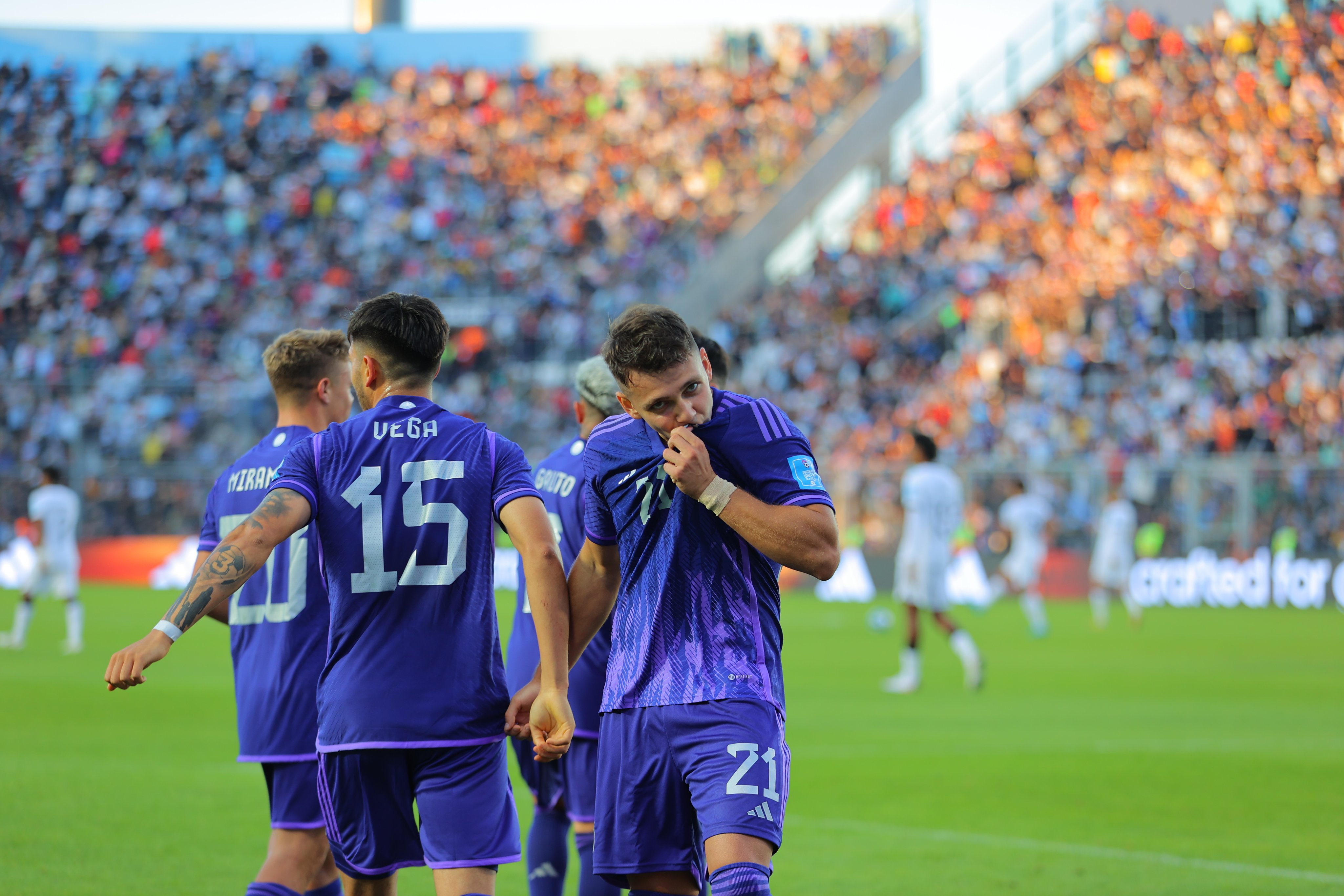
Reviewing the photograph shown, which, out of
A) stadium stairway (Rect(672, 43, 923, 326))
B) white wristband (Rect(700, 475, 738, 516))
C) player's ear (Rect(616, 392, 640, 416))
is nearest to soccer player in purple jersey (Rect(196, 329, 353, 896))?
player's ear (Rect(616, 392, 640, 416))

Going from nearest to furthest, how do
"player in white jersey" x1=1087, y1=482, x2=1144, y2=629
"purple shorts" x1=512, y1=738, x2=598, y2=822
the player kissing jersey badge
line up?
the player kissing jersey badge, "purple shorts" x1=512, y1=738, x2=598, y2=822, "player in white jersey" x1=1087, y1=482, x2=1144, y2=629

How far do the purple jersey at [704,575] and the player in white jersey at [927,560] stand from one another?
1088cm

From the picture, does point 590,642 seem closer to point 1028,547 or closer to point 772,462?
point 772,462

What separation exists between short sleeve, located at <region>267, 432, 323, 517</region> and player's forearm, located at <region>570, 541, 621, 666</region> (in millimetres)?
761

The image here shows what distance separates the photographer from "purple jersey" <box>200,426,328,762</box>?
4859 mm

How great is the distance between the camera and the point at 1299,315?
101 feet

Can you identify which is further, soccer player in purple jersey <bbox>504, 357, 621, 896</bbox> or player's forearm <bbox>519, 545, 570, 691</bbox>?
soccer player in purple jersey <bbox>504, 357, 621, 896</bbox>

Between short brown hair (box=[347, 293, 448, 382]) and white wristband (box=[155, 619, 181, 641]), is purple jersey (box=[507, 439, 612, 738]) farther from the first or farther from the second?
white wristband (box=[155, 619, 181, 641])

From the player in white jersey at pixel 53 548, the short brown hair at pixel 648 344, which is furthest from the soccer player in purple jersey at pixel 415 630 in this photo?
the player in white jersey at pixel 53 548

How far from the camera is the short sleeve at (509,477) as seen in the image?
4188mm

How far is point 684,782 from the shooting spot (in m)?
3.98

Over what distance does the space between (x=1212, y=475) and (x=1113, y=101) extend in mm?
13438

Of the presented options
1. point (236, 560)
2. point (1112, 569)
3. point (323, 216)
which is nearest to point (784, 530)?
point (236, 560)

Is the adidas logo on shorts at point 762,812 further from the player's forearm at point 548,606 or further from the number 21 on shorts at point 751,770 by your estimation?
the player's forearm at point 548,606
